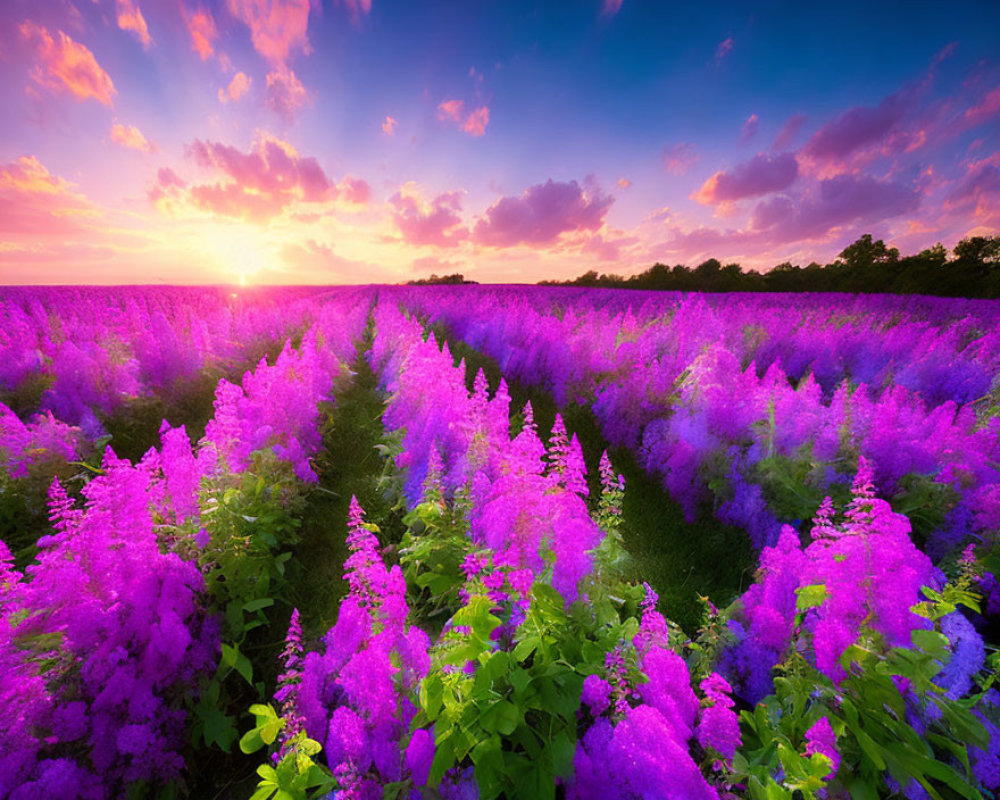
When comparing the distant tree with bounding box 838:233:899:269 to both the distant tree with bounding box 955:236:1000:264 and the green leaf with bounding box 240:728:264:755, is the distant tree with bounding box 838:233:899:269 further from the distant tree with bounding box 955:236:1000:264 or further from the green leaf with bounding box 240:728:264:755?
the green leaf with bounding box 240:728:264:755

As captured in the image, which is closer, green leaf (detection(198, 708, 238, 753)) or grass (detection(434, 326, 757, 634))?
green leaf (detection(198, 708, 238, 753))

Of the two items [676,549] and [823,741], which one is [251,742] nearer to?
[823,741]

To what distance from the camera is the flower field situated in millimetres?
1575

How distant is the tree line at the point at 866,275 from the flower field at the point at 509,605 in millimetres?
26040

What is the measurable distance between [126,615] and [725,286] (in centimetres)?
3452

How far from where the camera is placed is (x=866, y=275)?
27703 mm

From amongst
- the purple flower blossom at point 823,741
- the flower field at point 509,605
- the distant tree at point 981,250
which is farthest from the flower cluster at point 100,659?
the distant tree at point 981,250

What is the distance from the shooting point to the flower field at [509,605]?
1.58 m

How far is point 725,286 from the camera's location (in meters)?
29.8

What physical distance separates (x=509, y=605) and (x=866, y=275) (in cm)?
3689

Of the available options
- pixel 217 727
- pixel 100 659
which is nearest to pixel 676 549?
pixel 217 727

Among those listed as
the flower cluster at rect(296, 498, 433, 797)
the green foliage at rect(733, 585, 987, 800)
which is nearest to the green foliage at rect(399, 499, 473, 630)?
the flower cluster at rect(296, 498, 433, 797)

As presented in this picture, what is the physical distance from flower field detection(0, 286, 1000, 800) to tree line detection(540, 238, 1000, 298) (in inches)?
1025

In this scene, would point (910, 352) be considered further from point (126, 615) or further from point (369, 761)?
point (126, 615)
